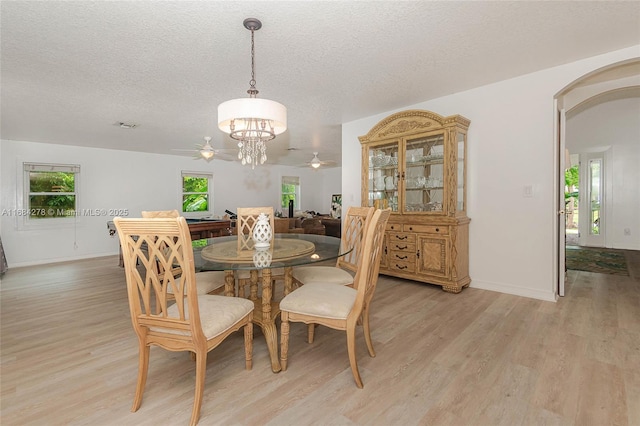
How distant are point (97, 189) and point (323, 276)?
5888 mm

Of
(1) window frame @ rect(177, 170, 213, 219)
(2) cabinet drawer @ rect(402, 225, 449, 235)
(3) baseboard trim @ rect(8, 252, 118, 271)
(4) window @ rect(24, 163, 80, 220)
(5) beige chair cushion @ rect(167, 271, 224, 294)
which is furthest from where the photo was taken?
(1) window frame @ rect(177, 170, 213, 219)

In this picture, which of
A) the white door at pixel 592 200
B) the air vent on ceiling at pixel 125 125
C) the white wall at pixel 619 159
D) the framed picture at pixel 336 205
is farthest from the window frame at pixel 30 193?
the white door at pixel 592 200

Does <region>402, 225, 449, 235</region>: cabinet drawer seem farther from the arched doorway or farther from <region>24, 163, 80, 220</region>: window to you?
<region>24, 163, 80, 220</region>: window

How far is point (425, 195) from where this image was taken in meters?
3.66

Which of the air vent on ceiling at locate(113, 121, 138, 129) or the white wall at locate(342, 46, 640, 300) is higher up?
the air vent on ceiling at locate(113, 121, 138, 129)

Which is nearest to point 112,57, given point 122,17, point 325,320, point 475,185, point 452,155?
point 122,17

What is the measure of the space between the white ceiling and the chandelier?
385 millimetres

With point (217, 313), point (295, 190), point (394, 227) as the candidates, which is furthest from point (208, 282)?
point (295, 190)

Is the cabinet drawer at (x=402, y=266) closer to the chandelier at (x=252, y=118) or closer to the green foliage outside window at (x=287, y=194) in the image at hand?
the chandelier at (x=252, y=118)

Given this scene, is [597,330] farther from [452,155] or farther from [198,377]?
[198,377]

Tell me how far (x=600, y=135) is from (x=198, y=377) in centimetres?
835

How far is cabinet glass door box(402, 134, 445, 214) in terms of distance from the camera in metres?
3.48

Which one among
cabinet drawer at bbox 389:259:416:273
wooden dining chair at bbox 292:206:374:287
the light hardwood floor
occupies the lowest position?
the light hardwood floor

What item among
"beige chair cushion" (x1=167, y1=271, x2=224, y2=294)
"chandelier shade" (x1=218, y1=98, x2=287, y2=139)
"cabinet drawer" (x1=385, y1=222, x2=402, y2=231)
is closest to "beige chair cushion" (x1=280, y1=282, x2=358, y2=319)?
"beige chair cushion" (x1=167, y1=271, x2=224, y2=294)
